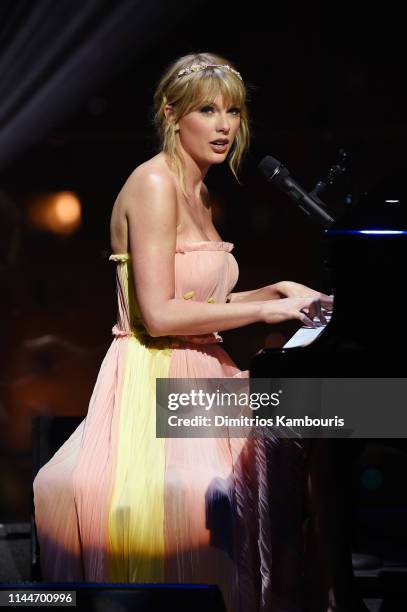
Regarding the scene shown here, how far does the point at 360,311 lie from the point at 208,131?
0.67 meters

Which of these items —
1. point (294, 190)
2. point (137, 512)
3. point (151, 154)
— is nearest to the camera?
point (137, 512)

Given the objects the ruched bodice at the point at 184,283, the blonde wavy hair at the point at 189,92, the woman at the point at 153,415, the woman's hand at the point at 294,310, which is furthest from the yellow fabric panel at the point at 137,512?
the blonde wavy hair at the point at 189,92

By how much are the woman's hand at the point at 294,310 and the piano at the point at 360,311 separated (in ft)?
0.48

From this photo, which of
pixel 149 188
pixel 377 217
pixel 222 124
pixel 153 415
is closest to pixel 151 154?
pixel 222 124

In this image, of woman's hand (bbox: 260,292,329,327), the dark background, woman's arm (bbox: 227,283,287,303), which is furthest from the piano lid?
the dark background

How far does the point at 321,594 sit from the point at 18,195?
233 centimetres

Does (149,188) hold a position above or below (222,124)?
below

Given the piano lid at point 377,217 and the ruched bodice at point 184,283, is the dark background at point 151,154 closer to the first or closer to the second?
the ruched bodice at point 184,283

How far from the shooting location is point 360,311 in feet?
7.20

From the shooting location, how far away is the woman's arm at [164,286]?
2465 mm

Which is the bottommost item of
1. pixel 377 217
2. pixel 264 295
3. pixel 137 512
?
pixel 137 512

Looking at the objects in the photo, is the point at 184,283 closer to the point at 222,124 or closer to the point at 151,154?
the point at 222,124

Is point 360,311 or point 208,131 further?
point 208,131

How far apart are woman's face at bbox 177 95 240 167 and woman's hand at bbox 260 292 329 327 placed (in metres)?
0.41
